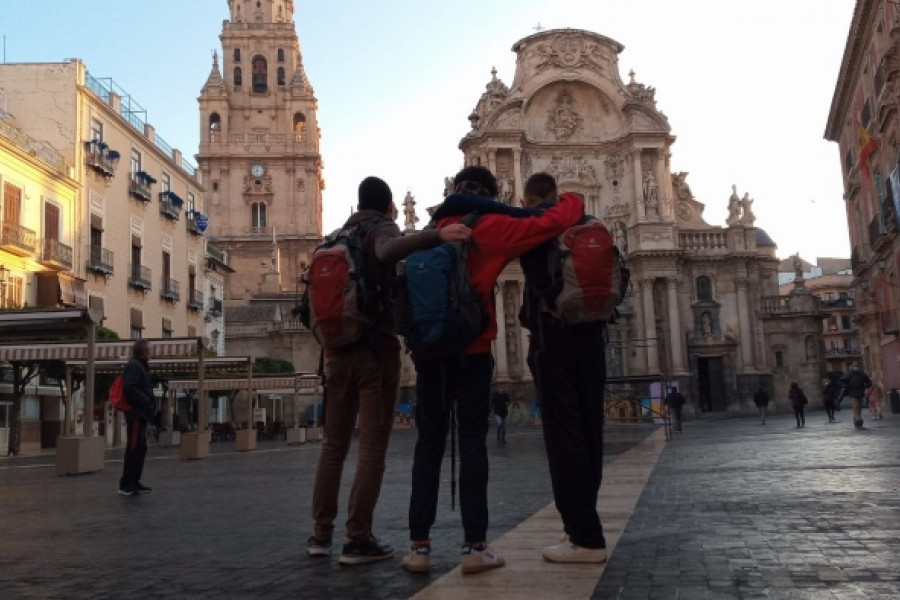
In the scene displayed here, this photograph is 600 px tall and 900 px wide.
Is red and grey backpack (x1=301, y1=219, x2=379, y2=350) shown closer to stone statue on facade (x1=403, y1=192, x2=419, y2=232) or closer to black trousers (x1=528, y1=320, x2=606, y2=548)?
black trousers (x1=528, y1=320, x2=606, y2=548)

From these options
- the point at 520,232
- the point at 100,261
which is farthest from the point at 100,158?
the point at 520,232

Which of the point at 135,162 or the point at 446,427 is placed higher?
the point at 135,162

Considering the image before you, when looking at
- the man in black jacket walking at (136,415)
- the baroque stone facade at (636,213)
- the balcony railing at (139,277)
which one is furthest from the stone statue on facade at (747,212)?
the man in black jacket walking at (136,415)

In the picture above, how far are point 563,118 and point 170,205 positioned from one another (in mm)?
21782

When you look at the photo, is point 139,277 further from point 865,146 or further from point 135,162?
point 865,146

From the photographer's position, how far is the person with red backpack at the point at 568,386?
180 inches

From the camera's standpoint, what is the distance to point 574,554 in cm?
445

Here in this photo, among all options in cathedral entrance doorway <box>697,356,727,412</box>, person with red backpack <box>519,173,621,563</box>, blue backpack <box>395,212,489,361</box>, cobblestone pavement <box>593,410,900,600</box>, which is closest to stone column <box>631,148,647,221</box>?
cathedral entrance doorway <box>697,356,727,412</box>

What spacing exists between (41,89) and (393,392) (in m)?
30.1

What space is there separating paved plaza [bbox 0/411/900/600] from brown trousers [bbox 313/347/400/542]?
355mm

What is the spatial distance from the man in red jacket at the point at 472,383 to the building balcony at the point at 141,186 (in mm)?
32279

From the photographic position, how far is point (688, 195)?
4962 centimetres

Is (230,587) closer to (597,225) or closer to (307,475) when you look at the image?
(597,225)

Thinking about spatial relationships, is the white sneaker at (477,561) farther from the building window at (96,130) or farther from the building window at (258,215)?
the building window at (258,215)
